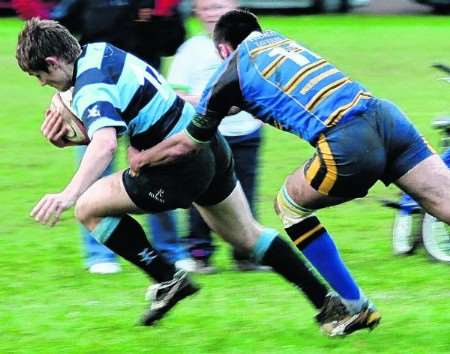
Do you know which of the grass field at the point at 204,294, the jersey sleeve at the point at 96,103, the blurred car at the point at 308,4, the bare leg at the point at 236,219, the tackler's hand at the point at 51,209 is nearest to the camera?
the tackler's hand at the point at 51,209

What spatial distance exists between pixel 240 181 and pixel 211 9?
109cm

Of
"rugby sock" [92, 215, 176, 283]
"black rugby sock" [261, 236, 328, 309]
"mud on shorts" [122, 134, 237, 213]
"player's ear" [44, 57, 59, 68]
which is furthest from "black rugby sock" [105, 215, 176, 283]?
"player's ear" [44, 57, 59, 68]

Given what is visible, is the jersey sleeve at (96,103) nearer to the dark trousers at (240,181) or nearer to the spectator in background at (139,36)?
the spectator in background at (139,36)

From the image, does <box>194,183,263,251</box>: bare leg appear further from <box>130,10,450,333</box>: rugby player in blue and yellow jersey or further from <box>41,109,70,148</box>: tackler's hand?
<box>41,109,70,148</box>: tackler's hand

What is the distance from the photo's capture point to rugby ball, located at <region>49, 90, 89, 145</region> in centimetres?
621

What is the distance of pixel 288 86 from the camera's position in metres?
5.62

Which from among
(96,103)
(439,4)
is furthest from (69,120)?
(439,4)

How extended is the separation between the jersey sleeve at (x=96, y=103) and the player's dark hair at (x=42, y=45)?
0.16 meters

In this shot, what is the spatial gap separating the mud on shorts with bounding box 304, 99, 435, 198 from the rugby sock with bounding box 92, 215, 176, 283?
97cm

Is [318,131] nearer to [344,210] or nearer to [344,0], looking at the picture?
[344,210]

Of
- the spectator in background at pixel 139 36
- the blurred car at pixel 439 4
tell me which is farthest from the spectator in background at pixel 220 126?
the blurred car at pixel 439 4

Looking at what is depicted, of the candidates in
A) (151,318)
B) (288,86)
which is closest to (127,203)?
(151,318)

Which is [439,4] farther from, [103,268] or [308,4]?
[103,268]

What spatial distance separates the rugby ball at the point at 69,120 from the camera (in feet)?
20.4
